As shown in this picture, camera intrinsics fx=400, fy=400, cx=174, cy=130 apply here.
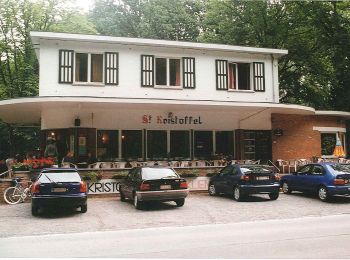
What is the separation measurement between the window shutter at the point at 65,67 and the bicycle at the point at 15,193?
18.6ft

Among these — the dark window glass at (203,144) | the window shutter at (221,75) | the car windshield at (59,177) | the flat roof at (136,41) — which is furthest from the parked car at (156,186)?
the window shutter at (221,75)

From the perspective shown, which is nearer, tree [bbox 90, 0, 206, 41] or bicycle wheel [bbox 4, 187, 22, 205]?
bicycle wheel [bbox 4, 187, 22, 205]

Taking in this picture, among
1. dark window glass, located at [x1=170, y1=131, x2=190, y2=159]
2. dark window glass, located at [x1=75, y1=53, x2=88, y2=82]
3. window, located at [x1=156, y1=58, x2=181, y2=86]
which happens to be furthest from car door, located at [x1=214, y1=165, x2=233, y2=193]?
dark window glass, located at [x1=75, y1=53, x2=88, y2=82]

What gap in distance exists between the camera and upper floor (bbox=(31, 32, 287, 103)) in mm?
19062

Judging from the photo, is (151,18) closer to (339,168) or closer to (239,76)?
(239,76)

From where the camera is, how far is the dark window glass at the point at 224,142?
21.9 metres

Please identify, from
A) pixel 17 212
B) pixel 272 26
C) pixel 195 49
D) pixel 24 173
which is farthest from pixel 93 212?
pixel 272 26

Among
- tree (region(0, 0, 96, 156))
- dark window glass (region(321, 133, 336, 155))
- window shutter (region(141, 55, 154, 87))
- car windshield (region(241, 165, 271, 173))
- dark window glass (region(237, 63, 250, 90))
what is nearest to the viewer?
car windshield (region(241, 165, 271, 173))

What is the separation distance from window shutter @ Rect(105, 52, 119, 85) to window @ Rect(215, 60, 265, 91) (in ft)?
18.2

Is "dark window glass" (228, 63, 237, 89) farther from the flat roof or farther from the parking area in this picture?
the parking area

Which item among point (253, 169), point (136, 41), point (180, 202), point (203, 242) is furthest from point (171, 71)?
point (203, 242)

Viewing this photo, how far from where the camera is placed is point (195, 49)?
68.9 ft

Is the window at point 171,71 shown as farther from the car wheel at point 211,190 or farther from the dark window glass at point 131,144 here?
the car wheel at point 211,190

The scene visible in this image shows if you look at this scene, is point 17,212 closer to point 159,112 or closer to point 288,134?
point 159,112
